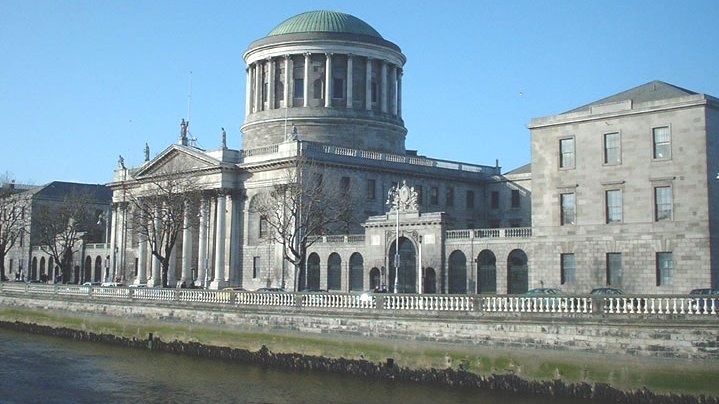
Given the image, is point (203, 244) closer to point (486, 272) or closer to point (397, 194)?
point (397, 194)

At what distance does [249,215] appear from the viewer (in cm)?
7875

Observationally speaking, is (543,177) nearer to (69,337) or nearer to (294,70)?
(69,337)

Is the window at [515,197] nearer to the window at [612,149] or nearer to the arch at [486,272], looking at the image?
the arch at [486,272]

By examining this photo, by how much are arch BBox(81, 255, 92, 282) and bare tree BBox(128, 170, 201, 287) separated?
3005 cm

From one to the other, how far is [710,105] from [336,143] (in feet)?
144

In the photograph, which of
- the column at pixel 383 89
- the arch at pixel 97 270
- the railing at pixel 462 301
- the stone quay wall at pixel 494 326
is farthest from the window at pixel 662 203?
the arch at pixel 97 270

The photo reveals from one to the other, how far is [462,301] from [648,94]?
Answer: 82.3 feet

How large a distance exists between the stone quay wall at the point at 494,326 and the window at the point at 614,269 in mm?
20752

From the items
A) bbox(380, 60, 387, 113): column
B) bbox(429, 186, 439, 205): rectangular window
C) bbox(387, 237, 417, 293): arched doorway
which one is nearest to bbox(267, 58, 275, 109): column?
bbox(380, 60, 387, 113): column

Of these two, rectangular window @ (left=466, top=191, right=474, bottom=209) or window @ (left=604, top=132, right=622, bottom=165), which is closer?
window @ (left=604, top=132, right=622, bottom=165)

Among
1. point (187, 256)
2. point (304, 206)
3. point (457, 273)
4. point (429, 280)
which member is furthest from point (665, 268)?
point (187, 256)

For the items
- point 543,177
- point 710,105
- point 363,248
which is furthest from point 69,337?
point 710,105

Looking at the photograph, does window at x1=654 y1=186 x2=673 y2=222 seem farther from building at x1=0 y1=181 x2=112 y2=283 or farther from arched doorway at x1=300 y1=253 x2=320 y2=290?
building at x1=0 y1=181 x2=112 y2=283

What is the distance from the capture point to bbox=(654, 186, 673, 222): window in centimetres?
4872
